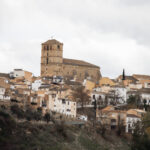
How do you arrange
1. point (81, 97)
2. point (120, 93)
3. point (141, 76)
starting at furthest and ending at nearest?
1. point (141, 76)
2. point (120, 93)
3. point (81, 97)

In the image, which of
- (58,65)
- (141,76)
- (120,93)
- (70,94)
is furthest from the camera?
(141,76)

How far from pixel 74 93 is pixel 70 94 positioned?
1.51 m

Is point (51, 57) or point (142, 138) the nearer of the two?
point (142, 138)

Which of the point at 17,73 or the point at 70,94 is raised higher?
the point at 17,73

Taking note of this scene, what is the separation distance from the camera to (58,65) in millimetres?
110562

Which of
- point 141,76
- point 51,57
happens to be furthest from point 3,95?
point 141,76

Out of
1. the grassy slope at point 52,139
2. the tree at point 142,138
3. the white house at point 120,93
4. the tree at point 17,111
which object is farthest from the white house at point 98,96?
the tree at point 142,138

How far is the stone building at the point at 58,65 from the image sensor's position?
10975 centimetres

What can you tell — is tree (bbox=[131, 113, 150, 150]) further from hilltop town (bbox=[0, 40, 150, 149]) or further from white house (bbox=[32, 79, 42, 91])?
white house (bbox=[32, 79, 42, 91])

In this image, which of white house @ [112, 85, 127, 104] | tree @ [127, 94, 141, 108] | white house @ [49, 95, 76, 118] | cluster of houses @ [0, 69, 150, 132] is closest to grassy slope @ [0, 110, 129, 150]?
cluster of houses @ [0, 69, 150, 132]

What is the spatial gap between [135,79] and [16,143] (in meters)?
65.0

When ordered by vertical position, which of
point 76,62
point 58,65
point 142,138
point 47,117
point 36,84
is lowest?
point 142,138

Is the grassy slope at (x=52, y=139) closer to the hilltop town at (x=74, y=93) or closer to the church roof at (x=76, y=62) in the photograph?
the hilltop town at (x=74, y=93)

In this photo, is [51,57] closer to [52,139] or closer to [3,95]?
[3,95]
